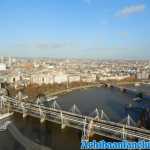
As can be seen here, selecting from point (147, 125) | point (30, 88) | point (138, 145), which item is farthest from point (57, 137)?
point (30, 88)

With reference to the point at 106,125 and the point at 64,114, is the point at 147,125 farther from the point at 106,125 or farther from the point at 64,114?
the point at 64,114

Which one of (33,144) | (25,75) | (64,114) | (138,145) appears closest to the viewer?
(138,145)

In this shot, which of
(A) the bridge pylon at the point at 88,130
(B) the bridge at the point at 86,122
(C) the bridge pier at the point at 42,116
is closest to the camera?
(B) the bridge at the point at 86,122

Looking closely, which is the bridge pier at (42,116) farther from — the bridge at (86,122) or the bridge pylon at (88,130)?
the bridge pylon at (88,130)

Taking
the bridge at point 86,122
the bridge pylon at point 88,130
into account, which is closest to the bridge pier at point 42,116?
the bridge at point 86,122

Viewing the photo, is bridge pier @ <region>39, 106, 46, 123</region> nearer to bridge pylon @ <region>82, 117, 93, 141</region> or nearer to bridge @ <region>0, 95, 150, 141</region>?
bridge @ <region>0, 95, 150, 141</region>

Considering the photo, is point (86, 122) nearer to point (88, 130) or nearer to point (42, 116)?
point (88, 130)

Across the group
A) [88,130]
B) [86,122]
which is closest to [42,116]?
[86,122]

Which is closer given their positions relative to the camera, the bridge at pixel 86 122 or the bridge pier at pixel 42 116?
the bridge at pixel 86 122
